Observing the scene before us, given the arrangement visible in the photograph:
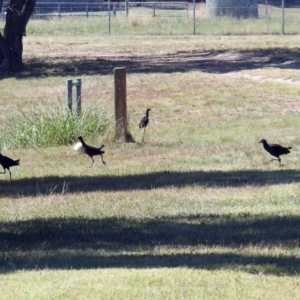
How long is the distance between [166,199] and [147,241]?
2.73 metres

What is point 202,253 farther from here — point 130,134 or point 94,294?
point 130,134

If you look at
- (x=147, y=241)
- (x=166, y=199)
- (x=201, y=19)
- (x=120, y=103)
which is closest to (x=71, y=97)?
(x=120, y=103)

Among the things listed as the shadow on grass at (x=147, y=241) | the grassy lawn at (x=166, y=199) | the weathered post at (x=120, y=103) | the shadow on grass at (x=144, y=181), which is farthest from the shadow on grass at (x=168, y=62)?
the shadow on grass at (x=147, y=241)

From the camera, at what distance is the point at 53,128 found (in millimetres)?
18641

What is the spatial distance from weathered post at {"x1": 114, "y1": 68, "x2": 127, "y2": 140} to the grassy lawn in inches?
11.1

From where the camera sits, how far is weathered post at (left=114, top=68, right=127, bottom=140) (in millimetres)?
18219

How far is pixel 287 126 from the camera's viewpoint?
19828mm

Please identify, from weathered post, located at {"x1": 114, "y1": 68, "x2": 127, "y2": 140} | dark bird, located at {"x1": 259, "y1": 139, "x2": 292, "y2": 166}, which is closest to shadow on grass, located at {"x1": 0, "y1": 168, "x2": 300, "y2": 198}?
dark bird, located at {"x1": 259, "y1": 139, "x2": 292, "y2": 166}

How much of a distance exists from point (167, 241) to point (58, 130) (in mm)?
9126

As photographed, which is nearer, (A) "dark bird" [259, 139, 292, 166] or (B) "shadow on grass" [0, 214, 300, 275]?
(B) "shadow on grass" [0, 214, 300, 275]

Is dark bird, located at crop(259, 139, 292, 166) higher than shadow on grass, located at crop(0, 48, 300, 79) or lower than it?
higher

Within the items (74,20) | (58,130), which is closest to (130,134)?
(58,130)

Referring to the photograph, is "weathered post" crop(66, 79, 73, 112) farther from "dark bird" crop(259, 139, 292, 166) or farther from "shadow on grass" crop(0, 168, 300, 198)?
"dark bird" crop(259, 139, 292, 166)

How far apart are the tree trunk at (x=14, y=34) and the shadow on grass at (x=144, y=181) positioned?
17167mm
